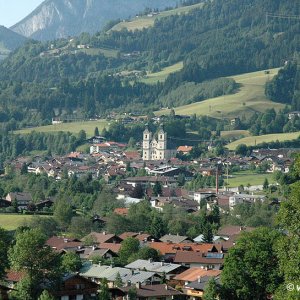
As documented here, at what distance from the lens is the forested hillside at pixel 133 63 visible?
14500 cm

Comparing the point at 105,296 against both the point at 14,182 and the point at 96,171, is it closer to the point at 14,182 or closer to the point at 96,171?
the point at 14,182

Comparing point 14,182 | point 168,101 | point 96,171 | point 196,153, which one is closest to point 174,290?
point 14,182

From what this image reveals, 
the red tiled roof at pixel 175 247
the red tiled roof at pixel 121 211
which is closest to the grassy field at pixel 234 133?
the red tiled roof at pixel 121 211

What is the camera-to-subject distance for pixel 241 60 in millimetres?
166250

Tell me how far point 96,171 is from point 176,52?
88.1 metres

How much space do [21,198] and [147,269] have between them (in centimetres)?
2953

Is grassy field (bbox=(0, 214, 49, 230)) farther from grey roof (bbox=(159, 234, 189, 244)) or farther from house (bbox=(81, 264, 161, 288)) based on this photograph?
house (bbox=(81, 264, 161, 288))

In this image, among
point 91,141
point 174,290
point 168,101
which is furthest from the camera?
point 168,101

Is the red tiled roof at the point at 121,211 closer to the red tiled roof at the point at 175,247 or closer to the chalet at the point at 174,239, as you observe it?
the chalet at the point at 174,239

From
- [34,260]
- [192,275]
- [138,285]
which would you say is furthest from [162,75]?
[34,260]

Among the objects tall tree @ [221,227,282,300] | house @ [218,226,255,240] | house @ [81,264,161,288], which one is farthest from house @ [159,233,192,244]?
tall tree @ [221,227,282,300]

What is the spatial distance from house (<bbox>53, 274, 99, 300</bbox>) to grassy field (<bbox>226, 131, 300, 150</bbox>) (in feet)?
233

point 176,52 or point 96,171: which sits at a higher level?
point 176,52

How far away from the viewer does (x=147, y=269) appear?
4297 centimetres
